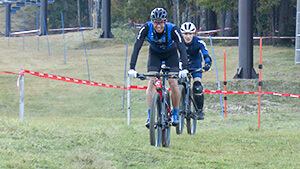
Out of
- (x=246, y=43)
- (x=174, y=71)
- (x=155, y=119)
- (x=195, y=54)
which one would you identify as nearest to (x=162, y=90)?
(x=155, y=119)

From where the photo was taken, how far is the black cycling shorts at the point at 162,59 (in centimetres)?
833

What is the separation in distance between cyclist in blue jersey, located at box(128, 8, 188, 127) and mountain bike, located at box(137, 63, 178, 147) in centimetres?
18

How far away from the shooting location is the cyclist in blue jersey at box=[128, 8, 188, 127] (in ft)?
25.3

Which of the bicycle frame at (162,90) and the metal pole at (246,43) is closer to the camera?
the bicycle frame at (162,90)

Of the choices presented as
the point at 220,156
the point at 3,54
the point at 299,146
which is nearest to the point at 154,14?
the point at 220,156

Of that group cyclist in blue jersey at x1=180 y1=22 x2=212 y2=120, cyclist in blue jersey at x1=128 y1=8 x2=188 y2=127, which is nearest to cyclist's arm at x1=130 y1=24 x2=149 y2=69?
cyclist in blue jersey at x1=128 y1=8 x2=188 y2=127

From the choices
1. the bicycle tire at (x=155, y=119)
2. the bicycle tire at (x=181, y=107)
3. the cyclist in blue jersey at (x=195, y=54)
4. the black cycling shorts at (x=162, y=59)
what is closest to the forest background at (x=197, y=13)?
the cyclist in blue jersey at (x=195, y=54)

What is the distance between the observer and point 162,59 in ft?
27.6

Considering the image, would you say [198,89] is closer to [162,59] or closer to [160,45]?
[162,59]

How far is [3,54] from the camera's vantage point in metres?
33.9

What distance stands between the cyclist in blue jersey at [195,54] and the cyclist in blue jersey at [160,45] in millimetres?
1587

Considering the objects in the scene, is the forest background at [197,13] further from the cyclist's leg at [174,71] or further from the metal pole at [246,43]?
the cyclist's leg at [174,71]

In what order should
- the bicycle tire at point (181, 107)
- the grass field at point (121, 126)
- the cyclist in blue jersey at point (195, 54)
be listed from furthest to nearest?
the cyclist in blue jersey at point (195, 54) → the bicycle tire at point (181, 107) → the grass field at point (121, 126)

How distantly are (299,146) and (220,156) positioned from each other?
1886 mm
